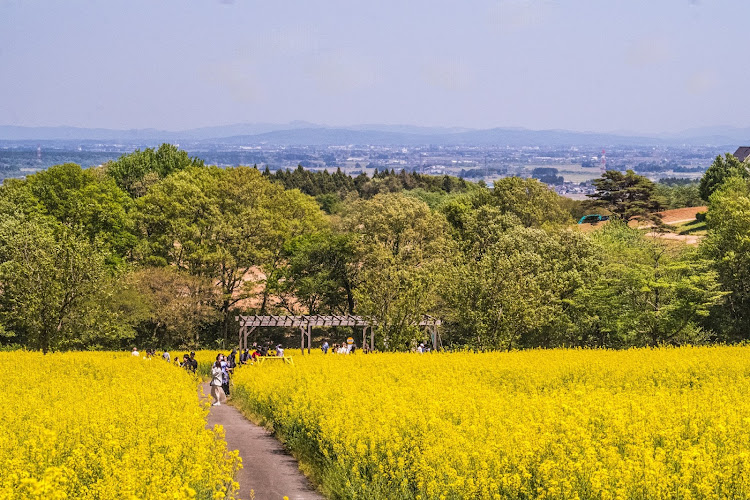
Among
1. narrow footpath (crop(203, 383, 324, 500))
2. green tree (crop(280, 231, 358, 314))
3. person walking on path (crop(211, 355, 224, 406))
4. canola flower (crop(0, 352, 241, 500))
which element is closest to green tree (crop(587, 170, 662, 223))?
green tree (crop(280, 231, 358, 314))

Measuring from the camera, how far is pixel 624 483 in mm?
10422

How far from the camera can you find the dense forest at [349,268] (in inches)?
1662

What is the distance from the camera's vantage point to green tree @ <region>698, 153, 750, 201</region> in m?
102

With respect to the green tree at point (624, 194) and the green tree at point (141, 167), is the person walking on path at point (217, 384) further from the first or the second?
the green tree at point (624, 194)

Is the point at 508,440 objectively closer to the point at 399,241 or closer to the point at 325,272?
the point at 399,241

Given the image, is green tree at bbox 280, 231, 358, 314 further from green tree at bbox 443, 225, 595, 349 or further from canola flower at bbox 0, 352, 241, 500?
canola flower at bbox 0, 352, 241, 500

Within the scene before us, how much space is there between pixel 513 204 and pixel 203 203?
25957 millimetres

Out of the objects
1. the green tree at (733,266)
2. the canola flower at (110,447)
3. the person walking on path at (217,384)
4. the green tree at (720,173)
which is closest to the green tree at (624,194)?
the green tree at (720,173)

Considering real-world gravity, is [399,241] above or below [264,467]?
below

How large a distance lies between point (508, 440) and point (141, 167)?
88.8m

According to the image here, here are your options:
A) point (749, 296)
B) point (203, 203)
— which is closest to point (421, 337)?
point (749, 296)

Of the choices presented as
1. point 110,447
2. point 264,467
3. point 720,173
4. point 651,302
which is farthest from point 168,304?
point 720,173

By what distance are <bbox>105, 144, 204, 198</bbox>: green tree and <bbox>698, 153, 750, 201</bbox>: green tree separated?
5953 cm

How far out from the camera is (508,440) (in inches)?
512
